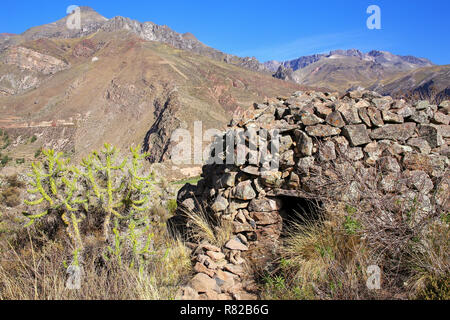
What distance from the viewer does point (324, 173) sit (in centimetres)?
444

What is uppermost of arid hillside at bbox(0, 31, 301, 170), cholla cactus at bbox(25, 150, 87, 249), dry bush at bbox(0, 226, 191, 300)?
arid hillside at bbox(0, 31, 301, 170)

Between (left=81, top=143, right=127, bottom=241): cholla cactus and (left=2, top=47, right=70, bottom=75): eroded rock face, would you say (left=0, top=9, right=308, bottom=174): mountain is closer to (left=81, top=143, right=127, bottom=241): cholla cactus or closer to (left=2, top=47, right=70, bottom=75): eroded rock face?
(left=2, top=47, right=70, bottom=75): eroded rock face

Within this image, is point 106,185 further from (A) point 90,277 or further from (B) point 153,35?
(B) point 153,35

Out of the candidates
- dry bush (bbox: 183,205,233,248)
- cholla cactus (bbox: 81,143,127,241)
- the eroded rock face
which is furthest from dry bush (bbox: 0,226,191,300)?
the eroded rock face

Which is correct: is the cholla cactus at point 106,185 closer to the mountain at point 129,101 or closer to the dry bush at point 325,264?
the dry bush at point 325,264

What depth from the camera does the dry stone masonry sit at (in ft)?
13.2

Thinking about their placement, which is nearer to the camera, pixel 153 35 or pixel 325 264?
pixel 325 264

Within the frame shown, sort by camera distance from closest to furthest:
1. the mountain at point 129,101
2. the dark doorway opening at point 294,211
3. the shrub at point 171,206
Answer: the dark doorway opening at point 294,211 < the shrub at point 171,206 < the mountain at point 129,101

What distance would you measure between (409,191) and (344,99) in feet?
8.30

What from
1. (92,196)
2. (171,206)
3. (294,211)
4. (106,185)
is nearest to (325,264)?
(294,211)

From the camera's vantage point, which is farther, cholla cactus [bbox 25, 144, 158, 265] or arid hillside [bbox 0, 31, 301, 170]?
arid hillside [bbox 0, 31, 301, 170]

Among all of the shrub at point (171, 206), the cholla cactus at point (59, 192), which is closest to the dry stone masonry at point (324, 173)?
the cholla cactus at point (59, 192)

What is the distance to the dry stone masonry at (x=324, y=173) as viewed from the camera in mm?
4031

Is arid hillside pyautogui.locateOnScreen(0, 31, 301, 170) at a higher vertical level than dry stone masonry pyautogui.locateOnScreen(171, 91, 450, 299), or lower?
higher
